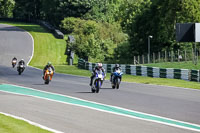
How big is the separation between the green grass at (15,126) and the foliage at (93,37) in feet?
169

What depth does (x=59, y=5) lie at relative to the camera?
89.9 metres

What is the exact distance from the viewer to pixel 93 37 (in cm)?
6869

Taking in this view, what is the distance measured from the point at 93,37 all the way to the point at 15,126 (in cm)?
5735

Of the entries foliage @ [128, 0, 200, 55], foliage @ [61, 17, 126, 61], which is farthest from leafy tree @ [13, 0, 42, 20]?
→ foliage @ [128, 0, 200, 55]

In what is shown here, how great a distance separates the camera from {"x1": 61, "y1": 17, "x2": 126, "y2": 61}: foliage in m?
66.0

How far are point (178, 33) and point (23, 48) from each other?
33.8 m

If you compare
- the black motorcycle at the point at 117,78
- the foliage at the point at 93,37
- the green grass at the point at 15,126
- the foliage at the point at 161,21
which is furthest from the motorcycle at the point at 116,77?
the foliage at the point at 161,21

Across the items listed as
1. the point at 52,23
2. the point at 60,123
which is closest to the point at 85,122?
the point at 60,123

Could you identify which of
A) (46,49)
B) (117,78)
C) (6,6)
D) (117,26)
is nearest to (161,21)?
(46,49)

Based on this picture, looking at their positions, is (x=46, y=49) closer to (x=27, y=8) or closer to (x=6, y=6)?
(x=27, y=8)

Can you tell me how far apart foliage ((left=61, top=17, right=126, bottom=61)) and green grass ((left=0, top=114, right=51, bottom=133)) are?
51529 millimetres

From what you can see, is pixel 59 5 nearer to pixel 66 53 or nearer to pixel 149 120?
pixel 66 53

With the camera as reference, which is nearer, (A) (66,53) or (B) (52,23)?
(A) (66,53)

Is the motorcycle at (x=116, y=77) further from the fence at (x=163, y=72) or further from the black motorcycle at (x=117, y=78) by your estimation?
the fence at (x=163, y=72)
